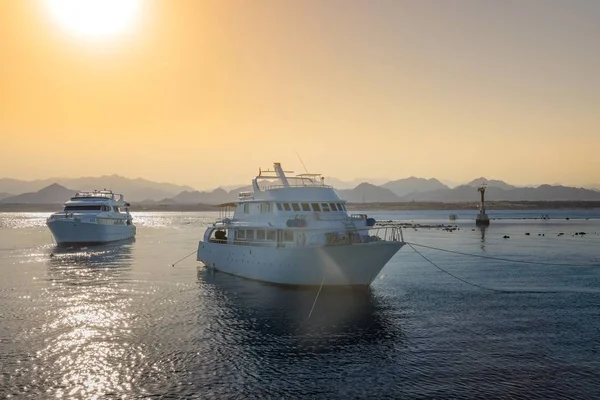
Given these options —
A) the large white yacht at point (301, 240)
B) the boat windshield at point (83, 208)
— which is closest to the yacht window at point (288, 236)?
the large white yacht at point (301, 240)

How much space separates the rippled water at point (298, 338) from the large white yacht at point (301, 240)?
145cm

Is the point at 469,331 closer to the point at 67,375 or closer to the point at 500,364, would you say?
the point at 500,364

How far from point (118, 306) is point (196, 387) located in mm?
15292

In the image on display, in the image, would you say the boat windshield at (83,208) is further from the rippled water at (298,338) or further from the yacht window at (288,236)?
the yacht window at (288,236)

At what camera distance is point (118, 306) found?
30.0 meters

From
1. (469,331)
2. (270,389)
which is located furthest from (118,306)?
(469,331)

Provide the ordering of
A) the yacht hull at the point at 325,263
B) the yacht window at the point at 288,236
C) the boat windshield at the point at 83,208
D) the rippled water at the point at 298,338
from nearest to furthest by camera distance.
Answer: the rippled water at the point at 298,338 < the yacht hull at the point at 325,263 < the yacht window at the point at 288,236 < the boat windshield at the point at 83,208

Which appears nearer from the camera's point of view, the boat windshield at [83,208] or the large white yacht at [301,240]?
the large white yacht at [301,240]

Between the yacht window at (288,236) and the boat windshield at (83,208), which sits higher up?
the boat windshield at (83,208)

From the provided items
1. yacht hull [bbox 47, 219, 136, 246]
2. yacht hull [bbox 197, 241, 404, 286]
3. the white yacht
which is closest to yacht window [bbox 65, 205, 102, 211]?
the white yacht

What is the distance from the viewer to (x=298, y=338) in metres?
22.8

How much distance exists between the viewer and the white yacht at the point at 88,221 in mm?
68438

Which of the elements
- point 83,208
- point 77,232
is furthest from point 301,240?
point 83,208

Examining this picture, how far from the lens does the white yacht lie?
68438 mm
